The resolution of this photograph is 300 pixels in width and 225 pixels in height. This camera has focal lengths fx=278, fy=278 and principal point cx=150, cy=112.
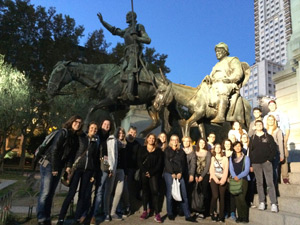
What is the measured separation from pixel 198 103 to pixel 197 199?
13.3 feet

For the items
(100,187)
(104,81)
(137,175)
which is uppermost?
(104,81)

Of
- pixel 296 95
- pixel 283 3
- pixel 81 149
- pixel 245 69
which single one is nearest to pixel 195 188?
pixel 81 149

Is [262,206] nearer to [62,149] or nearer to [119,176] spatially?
[119,176]

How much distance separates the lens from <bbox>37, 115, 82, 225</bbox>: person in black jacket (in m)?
4.45

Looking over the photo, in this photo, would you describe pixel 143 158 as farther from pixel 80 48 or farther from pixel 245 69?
pixel 80 48

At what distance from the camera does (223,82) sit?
879 cm

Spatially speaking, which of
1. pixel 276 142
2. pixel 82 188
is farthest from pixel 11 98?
pixel 276 142

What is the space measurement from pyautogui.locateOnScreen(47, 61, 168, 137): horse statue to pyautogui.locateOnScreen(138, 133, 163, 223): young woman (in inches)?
125

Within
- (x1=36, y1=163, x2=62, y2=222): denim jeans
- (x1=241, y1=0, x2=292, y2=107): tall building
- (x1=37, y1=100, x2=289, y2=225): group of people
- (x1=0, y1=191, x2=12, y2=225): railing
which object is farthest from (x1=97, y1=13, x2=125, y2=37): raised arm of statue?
(x1=241, y1=0, x2=292, y2=107): tall building

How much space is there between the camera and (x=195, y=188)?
5.79 m

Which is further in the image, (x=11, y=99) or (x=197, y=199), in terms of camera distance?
(x=11, y=99)

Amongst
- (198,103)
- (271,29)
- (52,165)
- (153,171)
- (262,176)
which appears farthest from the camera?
(271,29)

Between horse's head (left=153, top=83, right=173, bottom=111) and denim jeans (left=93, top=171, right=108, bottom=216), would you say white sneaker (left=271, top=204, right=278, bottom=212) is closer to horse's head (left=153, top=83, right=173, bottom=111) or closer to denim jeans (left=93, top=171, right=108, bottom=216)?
denim jeans (left=93, top=171, right=108, bottom=216)

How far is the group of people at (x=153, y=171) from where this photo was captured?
4.72m
